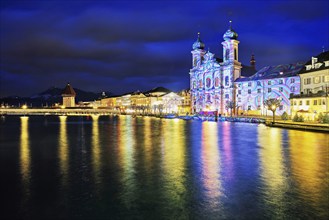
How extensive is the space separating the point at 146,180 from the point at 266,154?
14422mm

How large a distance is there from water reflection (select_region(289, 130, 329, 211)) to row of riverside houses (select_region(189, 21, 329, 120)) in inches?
1448

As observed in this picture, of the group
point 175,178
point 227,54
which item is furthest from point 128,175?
point 227,54

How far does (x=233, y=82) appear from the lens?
11269cm

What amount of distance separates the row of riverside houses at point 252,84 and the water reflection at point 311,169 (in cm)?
3678

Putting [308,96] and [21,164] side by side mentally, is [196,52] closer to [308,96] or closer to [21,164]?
[308,96]

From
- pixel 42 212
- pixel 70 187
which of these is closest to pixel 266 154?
pixel 70 187

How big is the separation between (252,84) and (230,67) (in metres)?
13.9

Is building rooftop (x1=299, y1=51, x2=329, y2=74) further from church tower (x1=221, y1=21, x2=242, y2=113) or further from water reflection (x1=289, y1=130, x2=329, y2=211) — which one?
water reflection (x1=289, y1=130, x2=329, y2=211)

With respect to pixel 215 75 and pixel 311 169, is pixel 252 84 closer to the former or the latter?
pixel 215 75

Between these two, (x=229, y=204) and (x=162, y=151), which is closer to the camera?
(x=229, y=204)

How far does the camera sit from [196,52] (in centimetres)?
13500

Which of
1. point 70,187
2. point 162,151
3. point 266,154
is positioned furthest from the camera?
point 162,151

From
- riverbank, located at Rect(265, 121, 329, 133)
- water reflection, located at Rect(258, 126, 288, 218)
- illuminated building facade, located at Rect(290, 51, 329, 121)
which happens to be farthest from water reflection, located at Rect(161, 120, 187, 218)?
illuminated building facade, located at Rect(290, 51, 329, 121)

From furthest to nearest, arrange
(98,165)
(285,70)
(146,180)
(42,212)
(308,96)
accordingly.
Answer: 1. (285,70)
2. (308,96)
3. (98,165)
4. (146,180)
5. (42,212)
